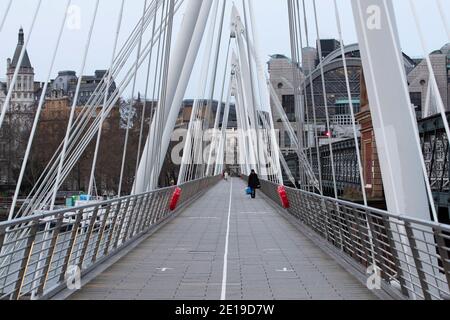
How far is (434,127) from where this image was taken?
1125 inches

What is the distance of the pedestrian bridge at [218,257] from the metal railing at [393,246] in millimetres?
20

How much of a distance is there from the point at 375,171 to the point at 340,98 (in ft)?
261

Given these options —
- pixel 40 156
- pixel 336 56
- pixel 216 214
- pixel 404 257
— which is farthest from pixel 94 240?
pixel 336 56

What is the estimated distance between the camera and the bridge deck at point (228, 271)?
9.27m

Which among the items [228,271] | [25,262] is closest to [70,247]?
[25,262]

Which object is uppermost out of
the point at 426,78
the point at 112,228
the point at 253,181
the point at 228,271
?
the point at 426,78

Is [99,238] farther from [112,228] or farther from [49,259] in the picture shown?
[49,259]

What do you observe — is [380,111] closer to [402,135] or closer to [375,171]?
[402,135]

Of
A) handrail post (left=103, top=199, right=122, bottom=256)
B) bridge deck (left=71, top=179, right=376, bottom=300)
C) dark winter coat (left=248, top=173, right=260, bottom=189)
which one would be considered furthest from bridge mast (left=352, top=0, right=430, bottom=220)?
dark winter coat (left=248, top=173, right=260, bottom=189)

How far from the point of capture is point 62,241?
9844 millimetres

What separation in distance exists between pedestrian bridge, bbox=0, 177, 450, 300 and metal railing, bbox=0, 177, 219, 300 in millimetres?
18

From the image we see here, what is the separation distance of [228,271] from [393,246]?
3104mm

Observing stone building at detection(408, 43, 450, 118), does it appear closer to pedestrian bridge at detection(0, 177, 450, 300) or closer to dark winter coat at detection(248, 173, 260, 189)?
dark winter coat at detection(248, 173, 260, 189)

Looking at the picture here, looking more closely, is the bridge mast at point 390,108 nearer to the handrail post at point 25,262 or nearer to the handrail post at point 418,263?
the handrail post at point 418,263
